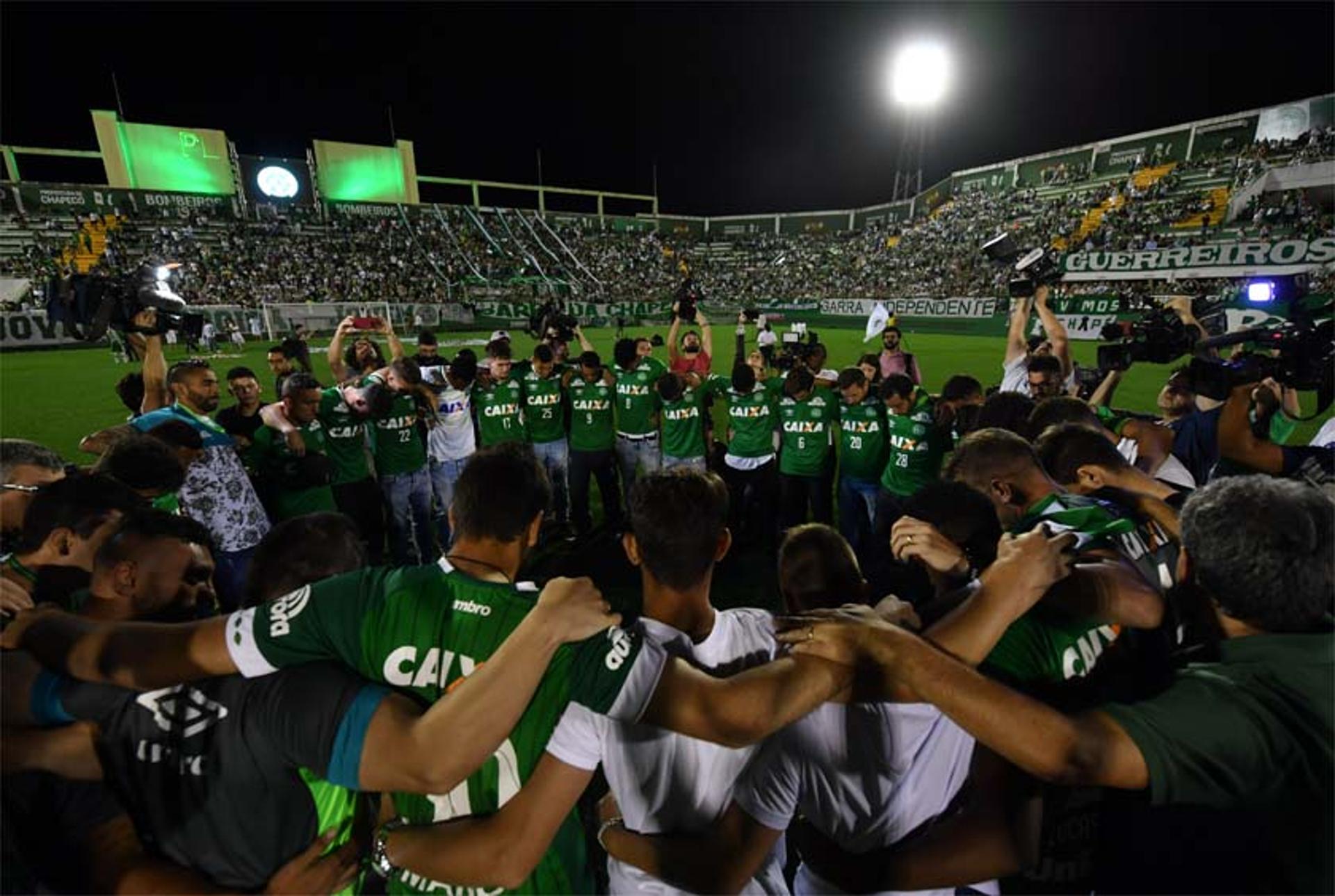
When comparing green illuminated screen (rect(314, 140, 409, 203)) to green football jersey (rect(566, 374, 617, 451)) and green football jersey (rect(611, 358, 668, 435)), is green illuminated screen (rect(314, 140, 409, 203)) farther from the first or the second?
green football jersey (rect(611, 358, 668, 435))

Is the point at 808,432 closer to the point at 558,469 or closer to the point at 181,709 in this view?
the point at 558,469

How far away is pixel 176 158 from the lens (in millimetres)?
45312

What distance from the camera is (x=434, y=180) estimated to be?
200 feet

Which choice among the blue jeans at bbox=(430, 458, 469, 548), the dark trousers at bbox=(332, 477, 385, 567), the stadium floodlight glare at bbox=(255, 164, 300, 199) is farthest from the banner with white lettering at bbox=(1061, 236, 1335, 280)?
the stadium floodlight glare at bbox=(255, 164, 300, 199)

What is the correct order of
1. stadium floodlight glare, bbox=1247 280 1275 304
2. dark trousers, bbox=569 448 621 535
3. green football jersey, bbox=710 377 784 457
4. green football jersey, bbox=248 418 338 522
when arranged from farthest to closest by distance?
1. dark trousers, bbox=569 448 621 535
2. green football jersey, bbox=710 377 784 457
3. green football jersey, bbox=248 418 338 522
4. stadium floodlight glare, bbox=1247 280 1275 304

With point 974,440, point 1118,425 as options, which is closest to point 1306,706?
point 974,440

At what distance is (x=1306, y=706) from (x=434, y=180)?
2799 inches

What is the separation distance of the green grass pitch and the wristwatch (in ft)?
41.3

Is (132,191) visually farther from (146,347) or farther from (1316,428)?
(1316,428)

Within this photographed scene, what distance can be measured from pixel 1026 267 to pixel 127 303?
794 centimetres

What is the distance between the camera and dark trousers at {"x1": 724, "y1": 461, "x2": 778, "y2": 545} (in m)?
7.43

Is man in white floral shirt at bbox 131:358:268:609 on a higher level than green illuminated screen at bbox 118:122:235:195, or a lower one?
lower

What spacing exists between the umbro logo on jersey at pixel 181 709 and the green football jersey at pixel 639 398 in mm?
6337

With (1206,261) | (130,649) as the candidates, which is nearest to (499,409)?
(130,649)
